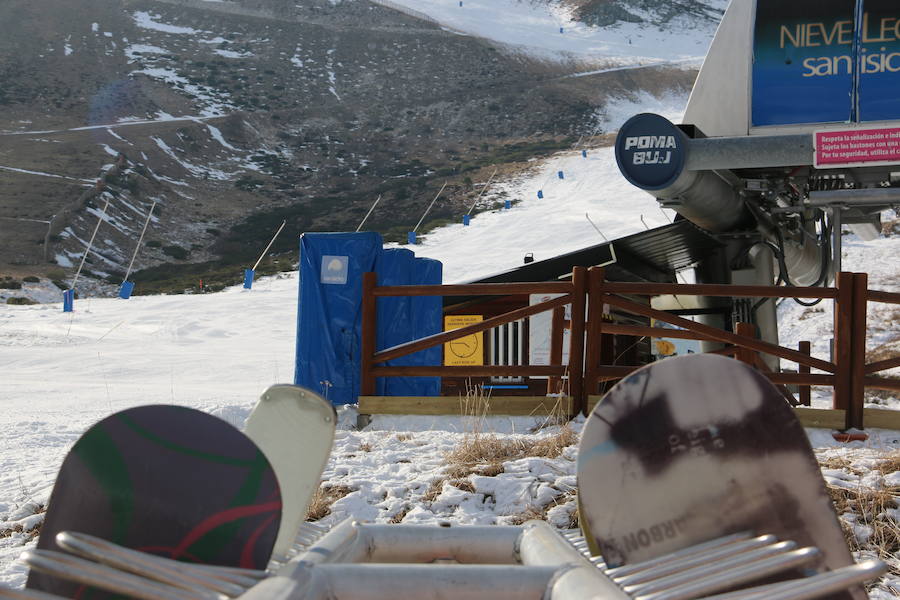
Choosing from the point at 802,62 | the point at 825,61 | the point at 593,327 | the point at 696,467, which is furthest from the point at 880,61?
the point at 696,467

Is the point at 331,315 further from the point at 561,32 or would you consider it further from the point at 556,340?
the point at 561,32

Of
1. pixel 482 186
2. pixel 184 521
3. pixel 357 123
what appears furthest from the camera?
pixel 357 123

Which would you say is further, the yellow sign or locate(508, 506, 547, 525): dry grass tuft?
the yellow sign

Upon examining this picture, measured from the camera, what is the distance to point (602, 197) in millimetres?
40531

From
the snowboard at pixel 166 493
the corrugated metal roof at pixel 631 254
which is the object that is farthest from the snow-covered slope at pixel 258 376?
the corrugated metal roof at pixel 631 254

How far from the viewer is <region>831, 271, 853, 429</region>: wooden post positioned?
7.09 meters

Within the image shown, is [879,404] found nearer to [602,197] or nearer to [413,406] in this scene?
[413,406]

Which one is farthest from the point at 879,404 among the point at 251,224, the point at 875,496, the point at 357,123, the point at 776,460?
the point at 357,123

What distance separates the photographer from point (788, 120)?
28.1ft

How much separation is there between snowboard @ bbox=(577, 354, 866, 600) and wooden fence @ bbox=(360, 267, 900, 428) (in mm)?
4928

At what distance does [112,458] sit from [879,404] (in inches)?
638

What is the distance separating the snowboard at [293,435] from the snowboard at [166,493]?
A: 51cm

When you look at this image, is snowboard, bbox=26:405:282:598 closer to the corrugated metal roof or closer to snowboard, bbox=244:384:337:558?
snowboard, bbox=244:384:337:558

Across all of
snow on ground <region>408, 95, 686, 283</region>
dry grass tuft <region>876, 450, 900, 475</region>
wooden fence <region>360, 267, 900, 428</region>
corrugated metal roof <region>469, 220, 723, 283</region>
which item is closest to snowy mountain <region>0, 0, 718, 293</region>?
snow on ground <region>408, 95, 686, 283</region>
